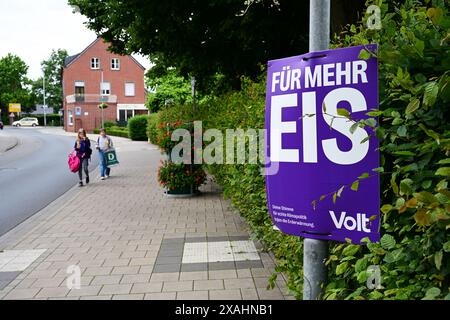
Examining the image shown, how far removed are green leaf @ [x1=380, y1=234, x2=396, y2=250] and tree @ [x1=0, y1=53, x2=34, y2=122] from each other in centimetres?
10146

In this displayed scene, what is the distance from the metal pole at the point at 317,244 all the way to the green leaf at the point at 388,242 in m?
0.58

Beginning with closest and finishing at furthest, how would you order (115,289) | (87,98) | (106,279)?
1. (115,289)
2. (106,279)
3. (87,98)

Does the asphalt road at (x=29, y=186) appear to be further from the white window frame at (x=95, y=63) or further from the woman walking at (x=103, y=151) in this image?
the white window frame at (x=95, y=63)

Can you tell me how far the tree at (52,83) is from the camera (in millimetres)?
103400

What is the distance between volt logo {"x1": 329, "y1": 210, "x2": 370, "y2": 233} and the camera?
7.55 feet

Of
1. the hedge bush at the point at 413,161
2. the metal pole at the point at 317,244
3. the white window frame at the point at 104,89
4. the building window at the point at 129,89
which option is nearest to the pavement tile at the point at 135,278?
the metal pole at the point at 317,244

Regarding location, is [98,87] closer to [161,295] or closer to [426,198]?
[161,295]

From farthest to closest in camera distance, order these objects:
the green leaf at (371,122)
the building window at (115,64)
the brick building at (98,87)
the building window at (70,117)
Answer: the building window at (115,64), the building window at (70,117), the brick building at (98,87), the green leaf at (371,122)

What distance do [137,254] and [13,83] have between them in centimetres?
10495

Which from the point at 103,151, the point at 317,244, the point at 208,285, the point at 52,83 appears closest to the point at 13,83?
the point at 52,83

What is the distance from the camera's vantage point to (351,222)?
238cm

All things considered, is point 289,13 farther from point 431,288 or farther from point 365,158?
point 431,288

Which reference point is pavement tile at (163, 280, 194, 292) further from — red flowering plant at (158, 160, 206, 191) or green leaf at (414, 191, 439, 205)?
red flowering plant at (158, 160, 206, 191)

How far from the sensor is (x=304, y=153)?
2531 millimetres
